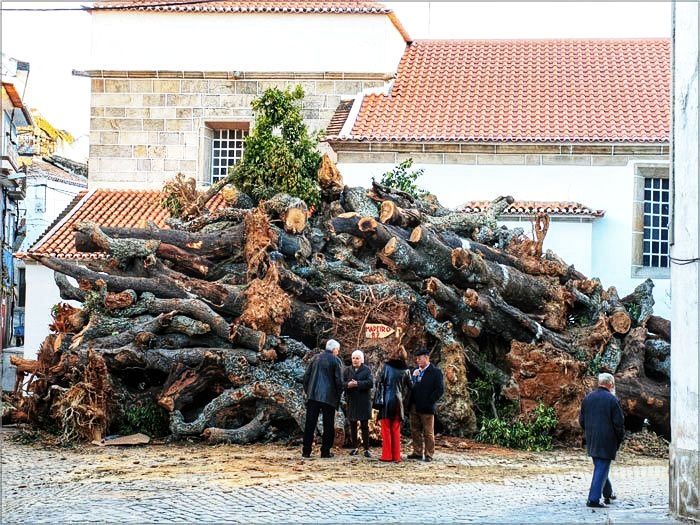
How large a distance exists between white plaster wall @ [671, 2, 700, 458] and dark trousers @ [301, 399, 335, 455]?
231 inches

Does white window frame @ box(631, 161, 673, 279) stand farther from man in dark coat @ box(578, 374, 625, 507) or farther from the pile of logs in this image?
man in dark coat @ box(578, 374, 625, 507)

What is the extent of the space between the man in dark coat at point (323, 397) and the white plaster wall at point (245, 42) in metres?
20.8

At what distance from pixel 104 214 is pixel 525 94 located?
501 inches

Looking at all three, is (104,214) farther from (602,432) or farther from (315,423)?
(602,432)

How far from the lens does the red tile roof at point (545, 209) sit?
3173cm

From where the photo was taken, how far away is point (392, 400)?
1695 centimetres

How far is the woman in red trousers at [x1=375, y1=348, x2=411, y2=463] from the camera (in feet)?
55.2

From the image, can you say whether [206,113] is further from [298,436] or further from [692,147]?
[692,147]

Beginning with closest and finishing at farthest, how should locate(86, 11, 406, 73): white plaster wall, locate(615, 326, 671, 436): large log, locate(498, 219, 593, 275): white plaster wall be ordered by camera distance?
locate(615, 326, 671, 436): large log < locate(498, 219, 593, 275): white plaster wall < locate(86, 11, 406, 73): white plaster wall

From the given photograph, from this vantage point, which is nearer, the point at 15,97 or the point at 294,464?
the point at 294,464

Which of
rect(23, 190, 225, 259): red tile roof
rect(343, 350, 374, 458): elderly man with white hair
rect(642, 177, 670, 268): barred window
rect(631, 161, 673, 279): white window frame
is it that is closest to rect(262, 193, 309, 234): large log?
rect(343, 350, 374, 458): elderly man with white hair

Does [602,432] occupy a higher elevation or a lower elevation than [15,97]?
lower

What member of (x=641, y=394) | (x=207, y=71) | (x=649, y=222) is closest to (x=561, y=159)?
(x=649, y=222)

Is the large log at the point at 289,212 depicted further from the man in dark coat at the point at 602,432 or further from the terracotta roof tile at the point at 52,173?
the terracotta roof tile at the point at 52,173
